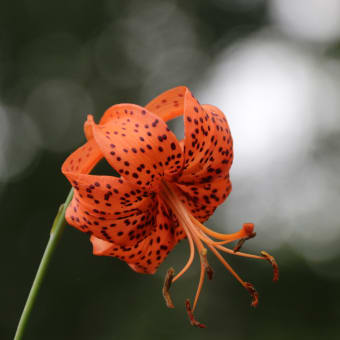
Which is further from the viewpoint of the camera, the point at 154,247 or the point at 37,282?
the point at 154,247

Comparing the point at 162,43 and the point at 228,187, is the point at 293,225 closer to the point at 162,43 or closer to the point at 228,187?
the point at 162,43

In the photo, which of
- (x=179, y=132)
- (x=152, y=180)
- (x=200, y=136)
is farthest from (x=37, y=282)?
(x=179, y=132)

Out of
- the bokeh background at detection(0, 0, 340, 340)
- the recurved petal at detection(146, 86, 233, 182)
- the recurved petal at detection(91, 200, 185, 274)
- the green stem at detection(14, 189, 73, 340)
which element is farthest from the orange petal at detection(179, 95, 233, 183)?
the bokeh background at detection(0, 0, 340, 340)

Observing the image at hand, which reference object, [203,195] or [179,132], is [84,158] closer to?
[203,195]

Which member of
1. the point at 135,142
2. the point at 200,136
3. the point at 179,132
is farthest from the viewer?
the point at 179,132

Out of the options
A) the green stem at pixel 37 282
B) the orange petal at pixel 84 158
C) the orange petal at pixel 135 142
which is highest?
the orange petal at pixel 135 142

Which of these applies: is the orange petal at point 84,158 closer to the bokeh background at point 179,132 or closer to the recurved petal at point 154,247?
the recurved petal at point 154,247

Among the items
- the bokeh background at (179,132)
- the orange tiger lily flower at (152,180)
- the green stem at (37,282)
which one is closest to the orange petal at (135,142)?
the orange tiger lily flower at (152,180)

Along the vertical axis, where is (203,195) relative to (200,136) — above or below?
below

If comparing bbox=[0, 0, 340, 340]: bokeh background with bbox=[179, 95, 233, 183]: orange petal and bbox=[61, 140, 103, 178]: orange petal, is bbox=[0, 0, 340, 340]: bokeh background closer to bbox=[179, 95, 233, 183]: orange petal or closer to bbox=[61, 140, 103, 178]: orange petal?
bbox=[179, 95, 233, 183]: orange petal
